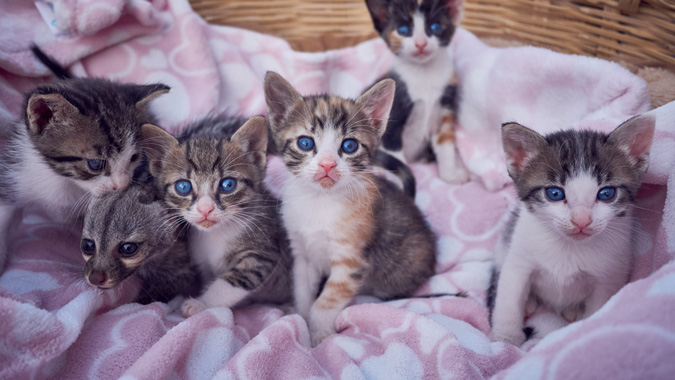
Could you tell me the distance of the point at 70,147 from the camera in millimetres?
1680

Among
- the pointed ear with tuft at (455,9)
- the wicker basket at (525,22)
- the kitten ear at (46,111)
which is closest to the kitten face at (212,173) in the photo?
the kitten ear at (46,111)

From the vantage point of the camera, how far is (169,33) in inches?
106

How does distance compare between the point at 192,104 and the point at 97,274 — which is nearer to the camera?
the point at 97,274

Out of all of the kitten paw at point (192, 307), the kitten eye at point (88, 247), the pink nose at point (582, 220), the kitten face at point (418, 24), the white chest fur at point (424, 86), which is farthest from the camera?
the white chest fur at point (424, 86)

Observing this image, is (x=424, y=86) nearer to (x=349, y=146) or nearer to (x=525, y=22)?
(x=525, y=22)

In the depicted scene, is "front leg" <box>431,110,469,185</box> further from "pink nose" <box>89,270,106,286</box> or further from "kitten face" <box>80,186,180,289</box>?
"pink nose" <box>89,270,106,286</box>

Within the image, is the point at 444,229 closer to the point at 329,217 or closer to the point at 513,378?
the point at 329,217

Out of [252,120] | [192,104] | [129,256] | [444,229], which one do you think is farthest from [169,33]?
[444,229]

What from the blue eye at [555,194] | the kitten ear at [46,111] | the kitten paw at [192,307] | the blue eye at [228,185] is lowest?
the kitten paw at [192,307]

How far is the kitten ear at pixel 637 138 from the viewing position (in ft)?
4.94

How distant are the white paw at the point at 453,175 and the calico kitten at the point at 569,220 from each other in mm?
762

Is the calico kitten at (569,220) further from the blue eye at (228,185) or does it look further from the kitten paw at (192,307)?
the kitten paw at (192,307)

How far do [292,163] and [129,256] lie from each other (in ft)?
2.05

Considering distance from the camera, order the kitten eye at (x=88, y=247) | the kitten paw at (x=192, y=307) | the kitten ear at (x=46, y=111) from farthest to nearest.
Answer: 1. the kitten paw at (x=192, y=307)
2. the kitten eye at (x=88, y=247)
3. the kitten ear at (x=46, y=111)
